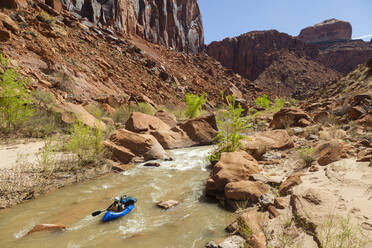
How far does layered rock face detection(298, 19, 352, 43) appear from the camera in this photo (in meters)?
73.9

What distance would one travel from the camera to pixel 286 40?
195ft

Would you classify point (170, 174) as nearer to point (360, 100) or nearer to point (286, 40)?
point (360, 100)

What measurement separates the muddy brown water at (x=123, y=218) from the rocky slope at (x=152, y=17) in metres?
23.7

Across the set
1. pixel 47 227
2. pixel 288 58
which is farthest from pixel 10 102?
pixel 288 58

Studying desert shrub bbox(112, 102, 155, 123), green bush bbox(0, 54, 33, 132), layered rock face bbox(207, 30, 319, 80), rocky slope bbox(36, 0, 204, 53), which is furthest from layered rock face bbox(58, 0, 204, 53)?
green bush bbox(0, 54, 33, 132)

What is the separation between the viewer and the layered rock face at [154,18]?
25344mm

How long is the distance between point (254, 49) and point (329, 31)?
39.6 m

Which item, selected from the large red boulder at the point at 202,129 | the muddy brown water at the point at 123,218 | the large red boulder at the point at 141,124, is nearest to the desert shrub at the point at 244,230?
the muddy brown water at the point at 123,218

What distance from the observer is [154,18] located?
36969mm

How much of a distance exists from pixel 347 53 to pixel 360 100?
68.9 m

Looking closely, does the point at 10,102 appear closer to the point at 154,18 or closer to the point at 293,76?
the point at 154,18

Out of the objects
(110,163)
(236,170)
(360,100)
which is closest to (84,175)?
(110,163)

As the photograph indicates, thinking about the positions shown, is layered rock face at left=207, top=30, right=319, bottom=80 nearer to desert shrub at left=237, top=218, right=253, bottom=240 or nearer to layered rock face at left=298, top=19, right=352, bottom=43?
layered rock face at left=298, top=19, right=352, bottom=43

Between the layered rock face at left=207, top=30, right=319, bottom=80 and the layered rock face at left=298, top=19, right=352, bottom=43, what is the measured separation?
27.1m
